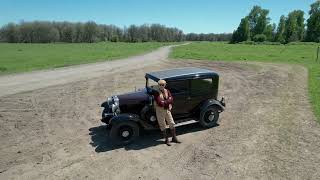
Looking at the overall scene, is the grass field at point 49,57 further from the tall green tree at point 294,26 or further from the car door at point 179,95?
the tall green tree at point 294,26

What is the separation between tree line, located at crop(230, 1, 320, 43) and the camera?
9981 centimetres

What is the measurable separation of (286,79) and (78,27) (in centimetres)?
13999

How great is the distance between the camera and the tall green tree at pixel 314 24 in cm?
9681

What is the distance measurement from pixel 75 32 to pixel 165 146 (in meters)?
148

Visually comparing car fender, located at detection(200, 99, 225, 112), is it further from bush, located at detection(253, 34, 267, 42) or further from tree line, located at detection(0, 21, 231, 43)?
tree line, located at detection(0, 21, 231, 43)

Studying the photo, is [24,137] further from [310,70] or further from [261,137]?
[310,70]

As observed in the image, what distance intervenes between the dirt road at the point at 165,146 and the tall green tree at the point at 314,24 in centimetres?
9346

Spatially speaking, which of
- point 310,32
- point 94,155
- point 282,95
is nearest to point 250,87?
point 282,95

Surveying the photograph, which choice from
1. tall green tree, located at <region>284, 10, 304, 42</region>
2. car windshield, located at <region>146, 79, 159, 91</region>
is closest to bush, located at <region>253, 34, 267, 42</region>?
tall green tree, located at <region>284, 10, 304, 42</region>

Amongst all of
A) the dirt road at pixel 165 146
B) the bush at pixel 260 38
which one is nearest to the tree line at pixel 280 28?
the bush at pixel 260 38

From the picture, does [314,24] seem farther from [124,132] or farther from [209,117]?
[124,132]

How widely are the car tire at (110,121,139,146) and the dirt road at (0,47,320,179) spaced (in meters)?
0.24

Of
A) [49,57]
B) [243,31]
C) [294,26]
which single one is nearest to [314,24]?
[294,26]

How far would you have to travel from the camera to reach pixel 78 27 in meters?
149
